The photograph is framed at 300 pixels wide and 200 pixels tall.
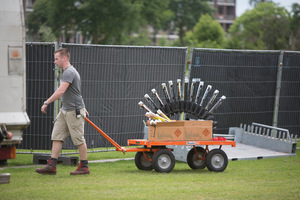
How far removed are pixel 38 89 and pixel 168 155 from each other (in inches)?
122

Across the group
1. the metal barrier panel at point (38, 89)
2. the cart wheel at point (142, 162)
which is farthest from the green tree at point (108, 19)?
the cart wheel at point (142, 162)

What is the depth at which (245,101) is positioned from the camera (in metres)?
13.7

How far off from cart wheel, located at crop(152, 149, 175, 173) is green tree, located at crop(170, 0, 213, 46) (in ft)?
321

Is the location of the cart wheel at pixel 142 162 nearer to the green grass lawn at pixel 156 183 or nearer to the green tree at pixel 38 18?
the green grass lawn at pixel 156 183

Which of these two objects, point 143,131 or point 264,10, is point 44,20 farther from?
point 143,131

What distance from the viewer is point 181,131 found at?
1004 cm

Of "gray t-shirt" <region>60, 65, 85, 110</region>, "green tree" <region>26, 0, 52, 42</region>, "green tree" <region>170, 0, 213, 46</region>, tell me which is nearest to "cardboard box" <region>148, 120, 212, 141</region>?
"gray t-shirt" <region>60, 65, 85, 110</region>

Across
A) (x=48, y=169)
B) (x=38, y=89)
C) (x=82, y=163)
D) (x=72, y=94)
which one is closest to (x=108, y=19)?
(x=38, y=89)

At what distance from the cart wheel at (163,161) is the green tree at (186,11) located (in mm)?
97961

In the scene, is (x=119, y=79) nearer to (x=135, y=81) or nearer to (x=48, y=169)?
(x=135, y=81)

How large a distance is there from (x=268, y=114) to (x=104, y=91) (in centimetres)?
457

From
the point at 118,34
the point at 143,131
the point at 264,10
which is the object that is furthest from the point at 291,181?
the point at 264,10

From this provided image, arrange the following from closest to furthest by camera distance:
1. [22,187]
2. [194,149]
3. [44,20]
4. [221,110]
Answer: [22,187]
[194,149]
[221,110]
[44,20]

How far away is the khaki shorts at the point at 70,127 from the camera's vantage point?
30.8 ft
